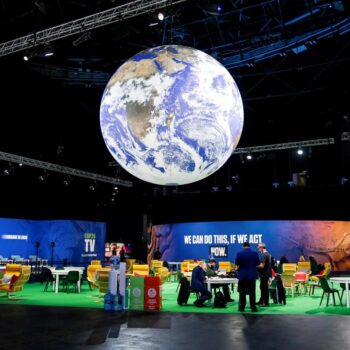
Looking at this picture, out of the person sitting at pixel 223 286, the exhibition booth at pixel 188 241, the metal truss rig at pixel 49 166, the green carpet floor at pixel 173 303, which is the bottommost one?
the green carpet floor at pixel 173 303

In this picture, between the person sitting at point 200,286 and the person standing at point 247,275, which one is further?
the person sitting at point 200,286

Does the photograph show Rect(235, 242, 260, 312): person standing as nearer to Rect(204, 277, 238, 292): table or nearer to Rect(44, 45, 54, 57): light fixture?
Rect(204, 277, 238, 292): table

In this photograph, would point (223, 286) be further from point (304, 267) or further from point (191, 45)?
point (191, 45)

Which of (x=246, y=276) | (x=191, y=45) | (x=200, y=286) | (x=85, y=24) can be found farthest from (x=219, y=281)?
(x=191, y=45)

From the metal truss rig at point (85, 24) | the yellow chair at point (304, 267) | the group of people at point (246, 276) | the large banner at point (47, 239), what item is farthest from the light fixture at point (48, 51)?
the large banner at point (47, 239)

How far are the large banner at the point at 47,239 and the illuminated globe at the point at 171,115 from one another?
16.3 meters

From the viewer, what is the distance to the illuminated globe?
5457 mm

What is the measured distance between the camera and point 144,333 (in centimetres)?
659

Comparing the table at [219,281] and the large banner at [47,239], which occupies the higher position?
the large banner at [47,239]

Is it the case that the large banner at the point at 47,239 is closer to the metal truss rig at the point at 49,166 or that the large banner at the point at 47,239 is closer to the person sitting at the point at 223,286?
the metal truss rig at the point at 49,166

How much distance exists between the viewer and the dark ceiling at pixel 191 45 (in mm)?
12602

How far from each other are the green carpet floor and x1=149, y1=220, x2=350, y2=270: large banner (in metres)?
8.56

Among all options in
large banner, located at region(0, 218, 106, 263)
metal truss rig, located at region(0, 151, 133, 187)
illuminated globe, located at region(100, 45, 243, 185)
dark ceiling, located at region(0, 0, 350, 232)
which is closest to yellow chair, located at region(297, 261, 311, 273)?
dark ceiling, located at region(0, 0, 350, 232)

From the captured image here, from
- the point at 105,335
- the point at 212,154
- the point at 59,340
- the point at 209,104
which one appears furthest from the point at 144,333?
the point at 209,104
